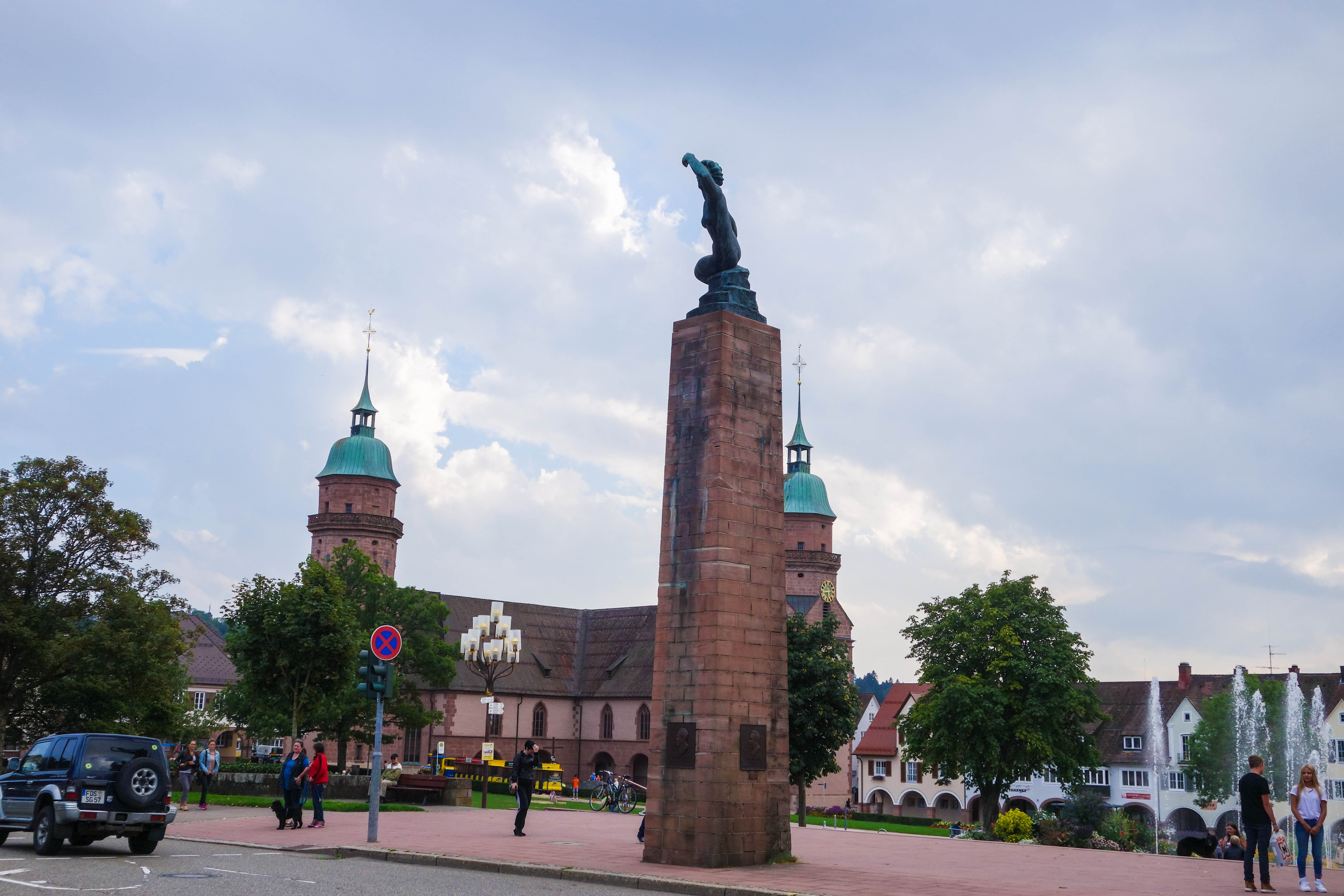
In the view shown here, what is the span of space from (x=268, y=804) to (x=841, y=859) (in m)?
17.5

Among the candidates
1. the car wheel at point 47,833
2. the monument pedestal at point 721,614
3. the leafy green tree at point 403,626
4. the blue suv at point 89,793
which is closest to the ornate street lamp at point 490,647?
the leafy green tree at point 403,626

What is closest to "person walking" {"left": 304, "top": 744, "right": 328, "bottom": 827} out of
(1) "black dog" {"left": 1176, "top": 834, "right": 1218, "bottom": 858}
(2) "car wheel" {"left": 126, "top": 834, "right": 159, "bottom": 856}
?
(2) "car wheel" {"left": 126, "top": 834, "right": 159, "bottom": 856}

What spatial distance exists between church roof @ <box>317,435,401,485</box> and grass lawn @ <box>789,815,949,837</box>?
37.2 meters

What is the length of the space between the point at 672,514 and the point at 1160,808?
67551 mm

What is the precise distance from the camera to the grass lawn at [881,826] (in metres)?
54.8

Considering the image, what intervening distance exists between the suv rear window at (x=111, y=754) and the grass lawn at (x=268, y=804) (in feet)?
36.1

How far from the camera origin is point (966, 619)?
50.0 m

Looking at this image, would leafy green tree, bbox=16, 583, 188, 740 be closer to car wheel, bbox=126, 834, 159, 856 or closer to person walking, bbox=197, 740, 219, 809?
person walking, bbox=197, 740, 219, 809

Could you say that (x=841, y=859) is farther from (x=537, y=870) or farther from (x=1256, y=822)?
(x=1256, y=822)

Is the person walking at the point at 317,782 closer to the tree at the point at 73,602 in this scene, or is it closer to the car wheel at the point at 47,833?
the car wheel at the point at 47,833

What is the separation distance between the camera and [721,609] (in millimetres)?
16422

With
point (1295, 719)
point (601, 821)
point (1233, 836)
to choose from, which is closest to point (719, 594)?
point (1233, 836)

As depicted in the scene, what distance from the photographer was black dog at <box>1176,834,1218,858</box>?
24.2 m

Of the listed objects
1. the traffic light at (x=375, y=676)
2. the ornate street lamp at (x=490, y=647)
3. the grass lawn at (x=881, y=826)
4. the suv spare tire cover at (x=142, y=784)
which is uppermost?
the ornate street lamp at (x=490, y=647)
